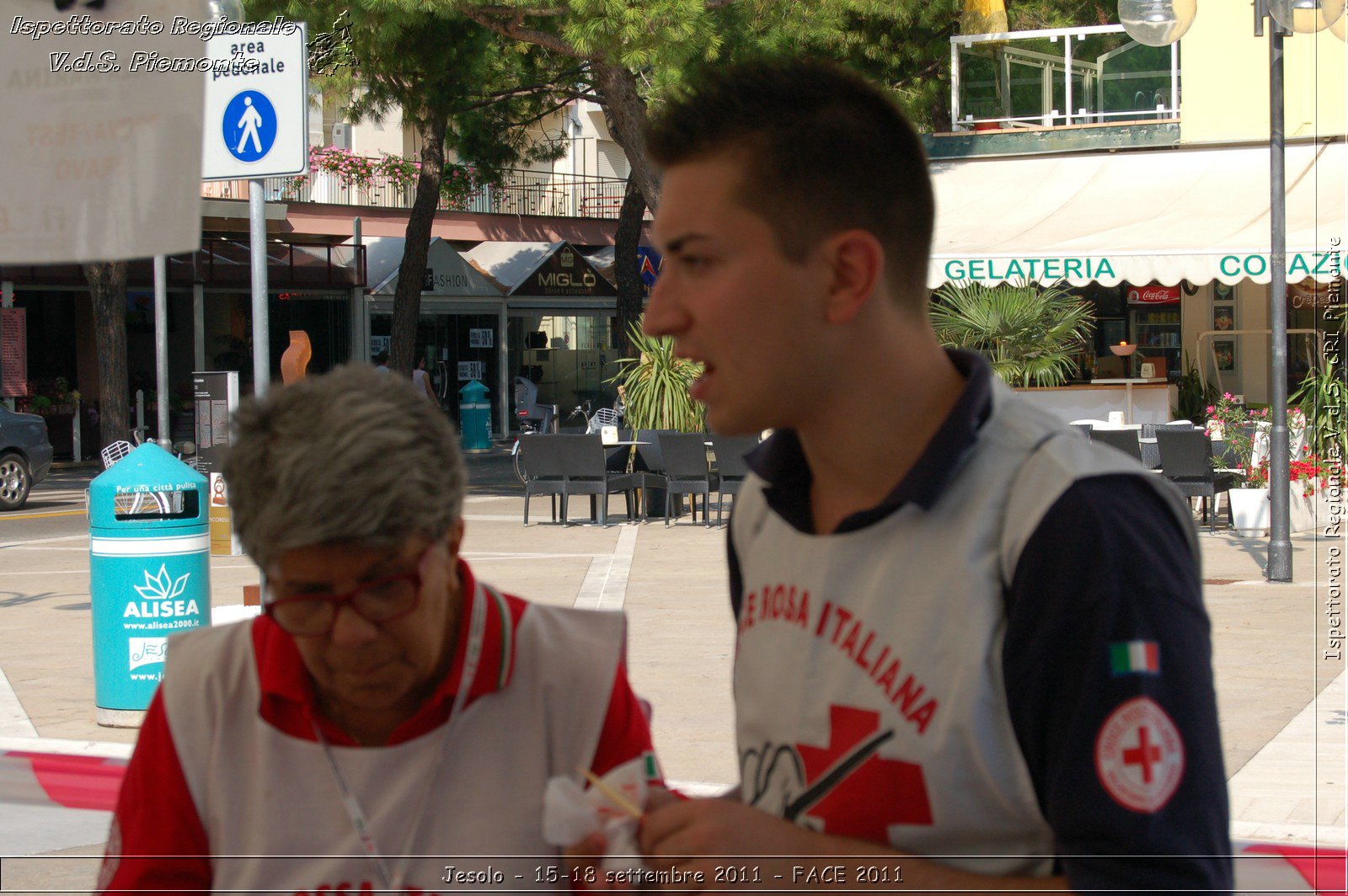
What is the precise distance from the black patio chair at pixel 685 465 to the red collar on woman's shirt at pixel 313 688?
501 inches

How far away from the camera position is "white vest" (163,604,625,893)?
184cm

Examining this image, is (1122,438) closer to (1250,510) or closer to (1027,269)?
(1250,510)

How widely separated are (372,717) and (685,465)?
13.0 meters

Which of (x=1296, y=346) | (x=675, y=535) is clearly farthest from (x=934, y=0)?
(x=675, y=535)

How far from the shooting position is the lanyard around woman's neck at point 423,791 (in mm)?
1831

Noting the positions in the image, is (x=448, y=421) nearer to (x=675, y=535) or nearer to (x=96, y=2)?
(x=96, y=2)

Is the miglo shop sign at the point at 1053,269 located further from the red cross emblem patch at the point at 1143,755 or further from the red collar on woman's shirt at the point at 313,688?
the red cross emblem patch at the point at 1143,755

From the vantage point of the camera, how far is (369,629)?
1.74 meters

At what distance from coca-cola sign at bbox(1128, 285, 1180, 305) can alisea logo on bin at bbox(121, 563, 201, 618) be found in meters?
19.0

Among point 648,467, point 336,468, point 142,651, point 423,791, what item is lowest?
point 142,651

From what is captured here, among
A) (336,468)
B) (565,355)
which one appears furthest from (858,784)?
(565,355)

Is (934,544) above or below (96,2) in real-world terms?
below

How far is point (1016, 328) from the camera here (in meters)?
16.4

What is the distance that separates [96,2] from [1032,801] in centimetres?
181
